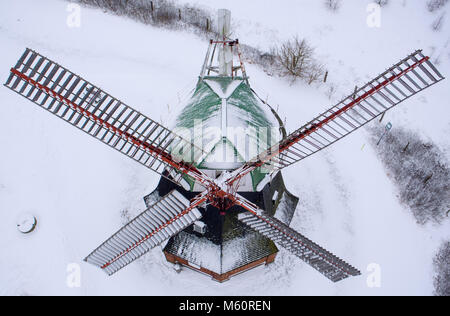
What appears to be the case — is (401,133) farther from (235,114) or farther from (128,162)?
A: (128,162)

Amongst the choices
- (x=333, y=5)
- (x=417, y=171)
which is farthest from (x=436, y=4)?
(x=417, y=171)

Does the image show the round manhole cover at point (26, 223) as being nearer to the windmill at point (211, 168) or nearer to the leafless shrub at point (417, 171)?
the windmill at point (211, 168)

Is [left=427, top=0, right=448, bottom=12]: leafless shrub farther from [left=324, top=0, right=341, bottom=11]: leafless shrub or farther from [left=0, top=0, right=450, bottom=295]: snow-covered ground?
[left=324, top=0, right=341, bottom=11]: leafless shrub

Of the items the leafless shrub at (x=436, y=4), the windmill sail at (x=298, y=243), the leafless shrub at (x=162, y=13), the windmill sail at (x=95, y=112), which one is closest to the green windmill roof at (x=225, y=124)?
the windmill sail at (x=95, y=112)

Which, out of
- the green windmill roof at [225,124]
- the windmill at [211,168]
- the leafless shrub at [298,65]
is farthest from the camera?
the leafless shrub at [298,65]

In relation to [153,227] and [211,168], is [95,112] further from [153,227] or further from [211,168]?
[153,227]
